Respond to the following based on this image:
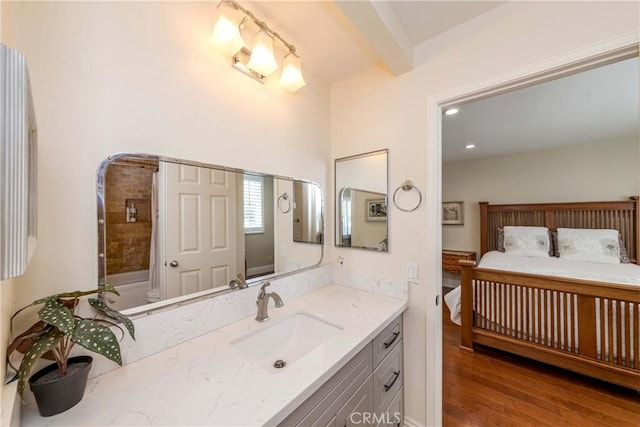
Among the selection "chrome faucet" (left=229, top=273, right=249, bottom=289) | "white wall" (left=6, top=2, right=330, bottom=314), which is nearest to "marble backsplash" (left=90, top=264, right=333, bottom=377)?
"chrome faucet" (left=229, top=273, right=249, bottom=289)

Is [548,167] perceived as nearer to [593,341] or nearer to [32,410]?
[593,341]

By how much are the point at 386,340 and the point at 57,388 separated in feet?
4.18

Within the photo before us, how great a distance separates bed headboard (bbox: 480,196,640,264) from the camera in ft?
10.7

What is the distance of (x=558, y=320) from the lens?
2.08m

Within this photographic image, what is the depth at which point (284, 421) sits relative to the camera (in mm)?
729

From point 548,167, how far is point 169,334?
209 inches

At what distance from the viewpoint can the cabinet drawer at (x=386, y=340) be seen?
1203mm

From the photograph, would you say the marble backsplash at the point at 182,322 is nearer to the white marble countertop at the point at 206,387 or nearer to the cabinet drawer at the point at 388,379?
the white marble countertop at the point at 206,387

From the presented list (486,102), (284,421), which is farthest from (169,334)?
(486,102)

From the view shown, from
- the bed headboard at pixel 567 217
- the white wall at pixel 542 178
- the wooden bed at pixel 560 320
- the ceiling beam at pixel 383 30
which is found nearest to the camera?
the ceiling beam at pixel 383 30

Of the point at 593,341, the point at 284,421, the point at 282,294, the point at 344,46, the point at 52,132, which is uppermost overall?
the point at 344,46

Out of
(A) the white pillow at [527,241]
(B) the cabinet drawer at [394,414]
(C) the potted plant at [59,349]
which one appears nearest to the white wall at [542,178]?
(A) the white pillow at [527,241]

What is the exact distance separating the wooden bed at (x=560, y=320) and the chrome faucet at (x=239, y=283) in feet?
7.32

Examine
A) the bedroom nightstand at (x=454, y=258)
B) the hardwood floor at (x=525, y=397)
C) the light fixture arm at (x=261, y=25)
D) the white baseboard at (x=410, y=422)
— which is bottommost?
the hardwood floor at (x=525, y=397)
